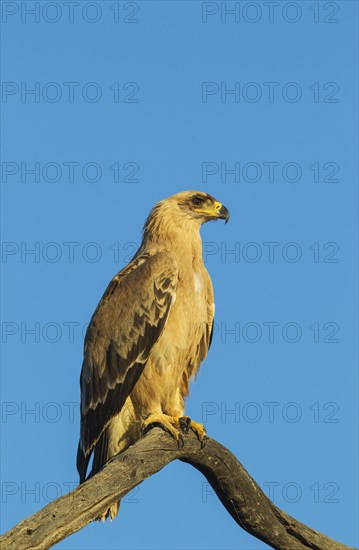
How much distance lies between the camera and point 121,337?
10.5 m

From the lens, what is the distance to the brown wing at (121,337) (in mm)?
10305

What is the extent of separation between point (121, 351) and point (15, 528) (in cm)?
367

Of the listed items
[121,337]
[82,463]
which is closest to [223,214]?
[121,337]

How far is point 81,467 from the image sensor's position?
34.0 ft

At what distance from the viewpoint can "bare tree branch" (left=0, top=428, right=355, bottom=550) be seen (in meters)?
7.68

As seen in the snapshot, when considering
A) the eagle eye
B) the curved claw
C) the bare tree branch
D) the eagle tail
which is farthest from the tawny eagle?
the bare tree branch

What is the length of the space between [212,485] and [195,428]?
2.05ft

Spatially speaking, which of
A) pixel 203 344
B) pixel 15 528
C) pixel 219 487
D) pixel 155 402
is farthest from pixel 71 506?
pixel 203 344

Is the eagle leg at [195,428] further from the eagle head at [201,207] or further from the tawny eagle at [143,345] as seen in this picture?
the eagle head at [201,207]

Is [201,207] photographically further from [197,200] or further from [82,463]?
[82,463]

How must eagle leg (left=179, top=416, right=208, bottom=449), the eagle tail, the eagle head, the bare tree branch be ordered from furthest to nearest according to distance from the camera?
the eagle head, the eagle tail, eagle leg (left=179, top=416, right=208, bottom=449), the bare tree branch

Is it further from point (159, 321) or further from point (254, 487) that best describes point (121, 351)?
point (254, 487)

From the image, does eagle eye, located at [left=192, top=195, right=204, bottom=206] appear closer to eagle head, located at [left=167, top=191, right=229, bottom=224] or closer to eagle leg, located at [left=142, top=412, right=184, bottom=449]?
eagle head, located at [left=167, top=191, right=229, bottom=224]

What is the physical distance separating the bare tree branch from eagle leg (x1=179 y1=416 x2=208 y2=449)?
0.05 meters
